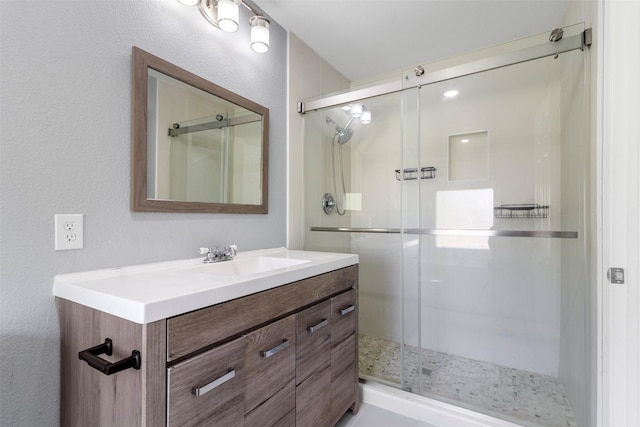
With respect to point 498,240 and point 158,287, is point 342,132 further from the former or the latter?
point 158,287

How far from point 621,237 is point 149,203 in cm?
190

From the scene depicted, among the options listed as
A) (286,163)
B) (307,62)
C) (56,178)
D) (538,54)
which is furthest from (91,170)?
(538,54)

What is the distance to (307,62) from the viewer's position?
2.28m

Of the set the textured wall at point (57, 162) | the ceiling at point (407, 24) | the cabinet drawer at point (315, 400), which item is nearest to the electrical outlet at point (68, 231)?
the textured wall at point (57, 162)

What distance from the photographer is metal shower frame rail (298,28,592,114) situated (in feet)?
4.84

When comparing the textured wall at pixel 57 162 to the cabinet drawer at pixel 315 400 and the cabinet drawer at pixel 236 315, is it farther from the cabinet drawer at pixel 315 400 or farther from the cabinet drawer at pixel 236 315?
the cabinet drawer at pixel 315 400

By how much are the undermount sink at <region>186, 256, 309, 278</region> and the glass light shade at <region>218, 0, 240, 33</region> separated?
1.14 meters

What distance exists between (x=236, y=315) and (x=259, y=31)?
1471 mm

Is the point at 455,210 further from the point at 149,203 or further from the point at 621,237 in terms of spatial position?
the point at 149,203

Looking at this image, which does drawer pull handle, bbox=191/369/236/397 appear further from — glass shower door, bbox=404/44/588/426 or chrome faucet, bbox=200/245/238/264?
glass shower door, bbox=404/44/588/426

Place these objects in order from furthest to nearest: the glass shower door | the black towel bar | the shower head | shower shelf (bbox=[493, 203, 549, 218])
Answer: the shower head → shower shelf (bbox=[493, 203, 549, 218]) → the glass shower door → the black towel bar

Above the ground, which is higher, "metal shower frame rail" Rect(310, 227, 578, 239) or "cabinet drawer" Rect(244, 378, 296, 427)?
Answer: "metal shower frame rail" Rect(310, 227, 578, 239)

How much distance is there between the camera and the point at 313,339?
130cm

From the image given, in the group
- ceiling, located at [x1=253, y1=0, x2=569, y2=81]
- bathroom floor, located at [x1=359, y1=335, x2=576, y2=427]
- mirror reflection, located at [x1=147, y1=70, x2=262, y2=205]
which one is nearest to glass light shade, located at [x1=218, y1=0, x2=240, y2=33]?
mirror reflection, located at [x1=147, y1=70, x2=262, y2=205]
